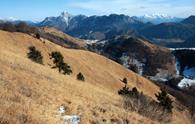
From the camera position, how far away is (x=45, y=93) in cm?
1688

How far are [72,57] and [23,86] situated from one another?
111292mm

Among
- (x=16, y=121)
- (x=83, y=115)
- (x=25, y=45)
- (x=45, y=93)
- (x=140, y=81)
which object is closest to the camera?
(x=16, y=121)

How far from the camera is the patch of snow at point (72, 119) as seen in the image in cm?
1355

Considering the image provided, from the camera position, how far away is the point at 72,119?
14.0 meters

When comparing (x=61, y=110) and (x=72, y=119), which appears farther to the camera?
(x=61, y=110)

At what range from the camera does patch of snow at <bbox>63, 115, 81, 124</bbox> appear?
44.5 feet

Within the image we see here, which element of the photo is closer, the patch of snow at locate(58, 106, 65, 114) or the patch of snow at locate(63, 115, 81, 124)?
the patch of snow at locate(63, 115, 81, 124)

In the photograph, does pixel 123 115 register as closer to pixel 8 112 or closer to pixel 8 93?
pixel 8 93

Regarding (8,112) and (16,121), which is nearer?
(16,121)

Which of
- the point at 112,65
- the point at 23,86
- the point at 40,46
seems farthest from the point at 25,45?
the point at 23,86

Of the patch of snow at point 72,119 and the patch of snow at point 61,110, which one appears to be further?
the patch of snow at point 61,110

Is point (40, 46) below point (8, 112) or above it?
below

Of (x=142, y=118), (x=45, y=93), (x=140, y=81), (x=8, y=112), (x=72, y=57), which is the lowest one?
(x=140, y=81)

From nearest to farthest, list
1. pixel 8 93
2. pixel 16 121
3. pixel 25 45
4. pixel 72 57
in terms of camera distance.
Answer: pixel 16 121 < pixel 8 93 < pixel 25 45 < pixel 72 57
